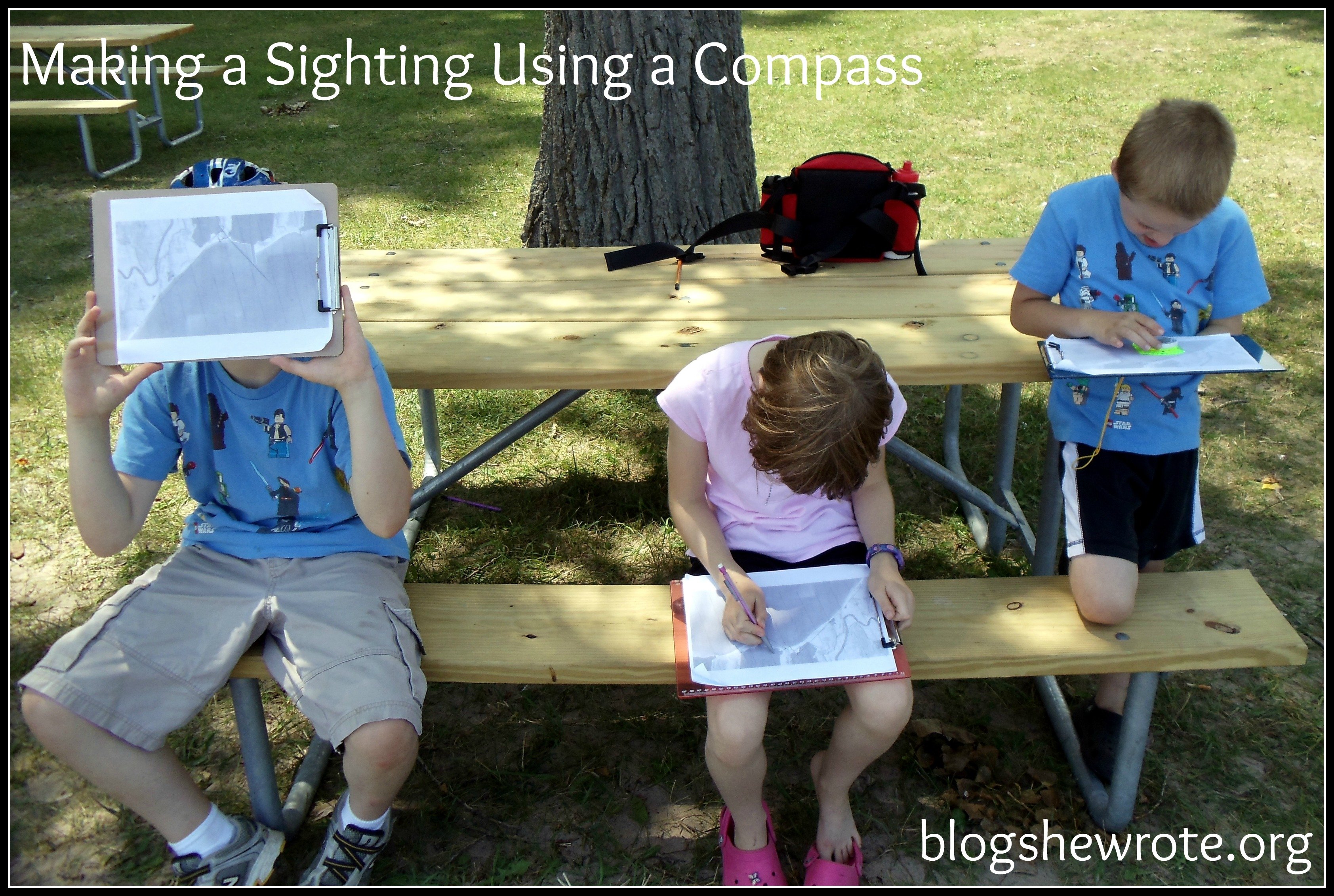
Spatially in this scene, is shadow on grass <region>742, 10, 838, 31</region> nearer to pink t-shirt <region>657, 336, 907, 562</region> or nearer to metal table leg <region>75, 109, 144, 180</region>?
metal table leg <region>75, 109, 144, 180</region>

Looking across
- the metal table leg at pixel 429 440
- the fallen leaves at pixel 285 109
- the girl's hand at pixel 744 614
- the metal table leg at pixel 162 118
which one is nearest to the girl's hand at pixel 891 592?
the girl's hand at pixel 744 614

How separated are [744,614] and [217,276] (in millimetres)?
1123

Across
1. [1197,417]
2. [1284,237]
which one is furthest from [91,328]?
[1284,237]

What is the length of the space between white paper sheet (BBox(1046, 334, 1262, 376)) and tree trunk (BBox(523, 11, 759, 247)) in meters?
1.91

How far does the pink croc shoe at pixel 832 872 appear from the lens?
6.85ft

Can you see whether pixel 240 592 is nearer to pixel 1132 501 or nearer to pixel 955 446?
pixel 1132 501

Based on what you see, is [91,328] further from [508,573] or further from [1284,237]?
[1284,237]

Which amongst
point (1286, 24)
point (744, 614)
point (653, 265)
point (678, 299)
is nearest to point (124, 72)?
point (653, 265)

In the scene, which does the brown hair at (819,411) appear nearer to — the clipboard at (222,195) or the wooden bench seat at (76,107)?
the clipboard at (222,195)

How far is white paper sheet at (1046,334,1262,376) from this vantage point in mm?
2012

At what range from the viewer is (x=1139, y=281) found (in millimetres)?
2305

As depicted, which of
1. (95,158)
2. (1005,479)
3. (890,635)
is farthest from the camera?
(95,158)

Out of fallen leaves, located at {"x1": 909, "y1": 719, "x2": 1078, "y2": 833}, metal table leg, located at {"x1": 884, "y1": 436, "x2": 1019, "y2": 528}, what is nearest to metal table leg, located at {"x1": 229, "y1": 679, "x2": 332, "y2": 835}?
fallen leaves, located at {"x1": 909, "y1": 719, "x2": 1078, "y2": 833}

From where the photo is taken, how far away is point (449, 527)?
3.34 meters
